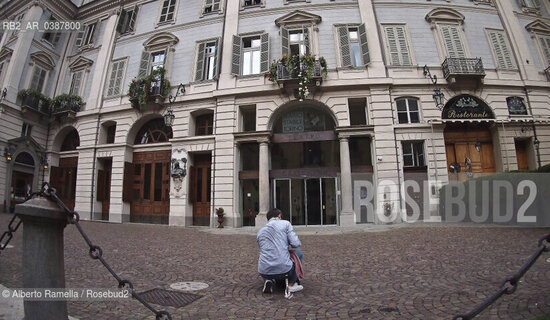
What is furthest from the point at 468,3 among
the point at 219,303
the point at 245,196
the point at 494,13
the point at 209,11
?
the point at 219,303

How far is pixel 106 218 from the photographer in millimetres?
18641

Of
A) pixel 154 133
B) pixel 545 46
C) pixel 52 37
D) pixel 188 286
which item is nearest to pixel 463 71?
pixel 545 46

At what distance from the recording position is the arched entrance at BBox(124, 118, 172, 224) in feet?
56.7

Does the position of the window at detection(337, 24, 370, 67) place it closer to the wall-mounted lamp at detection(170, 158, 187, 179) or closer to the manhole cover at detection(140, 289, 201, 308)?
the wall-mounted lamp at detection(170, 158, 187, 179)

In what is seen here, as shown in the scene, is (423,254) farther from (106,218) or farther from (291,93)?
(106,218)

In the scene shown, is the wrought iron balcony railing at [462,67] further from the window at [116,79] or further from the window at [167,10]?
the window at [116,79]

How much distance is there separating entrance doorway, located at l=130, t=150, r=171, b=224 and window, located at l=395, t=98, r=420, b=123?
13685 millimetres

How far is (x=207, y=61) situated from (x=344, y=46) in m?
8.44

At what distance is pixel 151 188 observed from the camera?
17.7 metres

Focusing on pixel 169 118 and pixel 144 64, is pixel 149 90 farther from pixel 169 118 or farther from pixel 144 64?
pixel 144 64

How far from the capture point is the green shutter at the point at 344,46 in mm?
16438

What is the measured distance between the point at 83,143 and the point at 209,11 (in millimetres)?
12363

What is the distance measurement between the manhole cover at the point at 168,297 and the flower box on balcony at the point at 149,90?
15178 millimetres

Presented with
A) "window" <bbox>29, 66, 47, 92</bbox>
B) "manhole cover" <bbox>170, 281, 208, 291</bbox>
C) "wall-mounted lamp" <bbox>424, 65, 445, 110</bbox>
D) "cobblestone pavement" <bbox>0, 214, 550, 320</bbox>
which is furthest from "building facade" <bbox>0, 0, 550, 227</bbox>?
"manhole cover" <bbox>170, 281, 208, 291</bbox>
